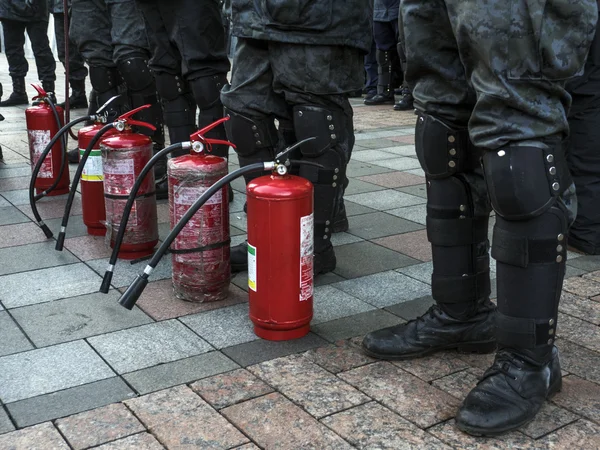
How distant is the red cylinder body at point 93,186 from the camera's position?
4.21 metres

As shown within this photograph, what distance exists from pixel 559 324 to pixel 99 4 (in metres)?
4.08

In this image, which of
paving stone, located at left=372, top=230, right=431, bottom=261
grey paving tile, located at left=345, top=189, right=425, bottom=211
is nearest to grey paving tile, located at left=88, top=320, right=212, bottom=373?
paving stone, located at left=372, top=230, right=431, bottom=261

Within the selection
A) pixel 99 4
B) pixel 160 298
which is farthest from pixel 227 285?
pixel 99 4

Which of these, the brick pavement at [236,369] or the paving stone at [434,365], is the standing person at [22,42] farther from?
the paving stone at [434,365]

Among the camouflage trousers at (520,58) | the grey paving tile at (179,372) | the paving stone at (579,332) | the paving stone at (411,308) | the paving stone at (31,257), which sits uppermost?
the camouflage trousers at (520,58)

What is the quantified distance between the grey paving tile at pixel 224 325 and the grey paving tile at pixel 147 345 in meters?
0.04

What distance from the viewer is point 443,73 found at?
2.52m

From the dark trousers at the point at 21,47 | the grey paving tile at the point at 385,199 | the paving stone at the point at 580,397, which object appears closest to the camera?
the paving stone at the point at 580,397

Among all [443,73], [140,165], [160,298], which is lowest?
[160,298]

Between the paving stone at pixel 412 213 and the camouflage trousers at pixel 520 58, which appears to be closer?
the camouflage trousers at pixel 520 58

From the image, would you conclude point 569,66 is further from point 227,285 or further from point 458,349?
point 227,285

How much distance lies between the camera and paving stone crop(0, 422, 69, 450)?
2.23 metres

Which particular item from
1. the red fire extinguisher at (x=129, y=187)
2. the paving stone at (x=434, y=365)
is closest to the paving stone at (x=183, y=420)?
the paving stone at (x=434, y=365)

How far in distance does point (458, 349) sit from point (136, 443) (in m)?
1.18
